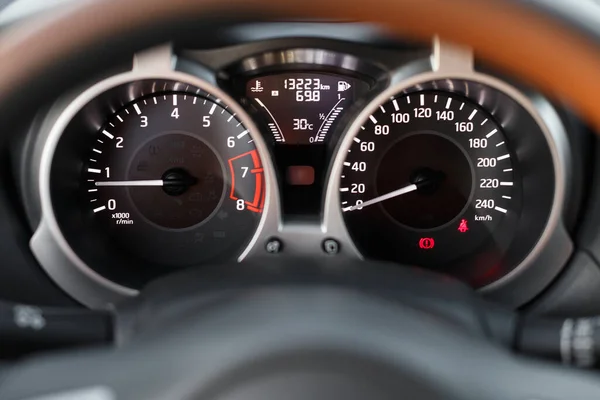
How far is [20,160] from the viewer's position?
2.10 m

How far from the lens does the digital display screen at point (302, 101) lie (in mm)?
2295

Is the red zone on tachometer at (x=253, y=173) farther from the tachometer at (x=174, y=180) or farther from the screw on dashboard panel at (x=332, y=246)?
the screw on dashboard panel at (x=332, y=246)

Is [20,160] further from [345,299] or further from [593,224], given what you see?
[593,224]

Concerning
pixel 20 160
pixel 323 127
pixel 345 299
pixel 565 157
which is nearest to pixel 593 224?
pixel 565 157

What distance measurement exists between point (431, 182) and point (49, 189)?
1.06 meters

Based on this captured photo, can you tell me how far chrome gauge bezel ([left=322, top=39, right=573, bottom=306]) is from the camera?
6.83 ft

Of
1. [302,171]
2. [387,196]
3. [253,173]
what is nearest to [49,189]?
[253,173]

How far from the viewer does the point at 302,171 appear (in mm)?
2305

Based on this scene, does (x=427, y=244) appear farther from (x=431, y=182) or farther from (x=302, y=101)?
(x=302, y=101)

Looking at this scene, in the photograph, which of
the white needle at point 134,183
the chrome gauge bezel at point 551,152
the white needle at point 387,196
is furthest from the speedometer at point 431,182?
the white needle at point 134,183

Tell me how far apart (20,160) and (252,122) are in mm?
618

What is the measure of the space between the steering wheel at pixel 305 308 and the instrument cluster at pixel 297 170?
34.4 inches

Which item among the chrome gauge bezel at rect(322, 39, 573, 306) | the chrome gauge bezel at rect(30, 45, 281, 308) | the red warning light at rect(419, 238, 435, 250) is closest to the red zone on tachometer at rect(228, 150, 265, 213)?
the chrome gauge bezel at rect(30, 45, 281, 308)

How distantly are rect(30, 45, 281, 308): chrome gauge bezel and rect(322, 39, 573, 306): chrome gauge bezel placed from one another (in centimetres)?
18
